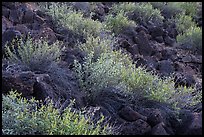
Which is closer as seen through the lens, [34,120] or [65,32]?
[34,120]

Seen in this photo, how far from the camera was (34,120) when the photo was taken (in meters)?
3.46

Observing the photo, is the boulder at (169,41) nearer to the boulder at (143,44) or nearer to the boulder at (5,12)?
the boulder at (143,44)

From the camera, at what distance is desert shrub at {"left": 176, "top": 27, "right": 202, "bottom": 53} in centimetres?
796

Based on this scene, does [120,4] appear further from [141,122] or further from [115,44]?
[141,122]

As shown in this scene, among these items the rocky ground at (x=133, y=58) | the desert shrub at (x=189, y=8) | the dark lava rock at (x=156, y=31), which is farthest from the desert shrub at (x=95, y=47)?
the desert shrub at (x=189, y=8)

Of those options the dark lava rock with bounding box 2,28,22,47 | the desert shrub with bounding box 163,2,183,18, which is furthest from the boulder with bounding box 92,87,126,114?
the desert shrub with bounding box 163,2,183,18

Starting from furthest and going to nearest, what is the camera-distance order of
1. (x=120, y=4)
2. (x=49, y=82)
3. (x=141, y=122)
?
1. (x=120, y=4)
2. (x=49, y=82)
3. (x=141, y=122)

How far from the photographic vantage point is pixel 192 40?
26.3 feet

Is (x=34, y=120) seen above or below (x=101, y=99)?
above

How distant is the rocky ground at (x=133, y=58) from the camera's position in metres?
4.20

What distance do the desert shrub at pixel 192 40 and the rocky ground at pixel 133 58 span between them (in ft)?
0.49

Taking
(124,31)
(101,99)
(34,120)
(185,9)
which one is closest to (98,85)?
(101,99)

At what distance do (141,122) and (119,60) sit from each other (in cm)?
160

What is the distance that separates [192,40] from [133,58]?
6.78 ft
